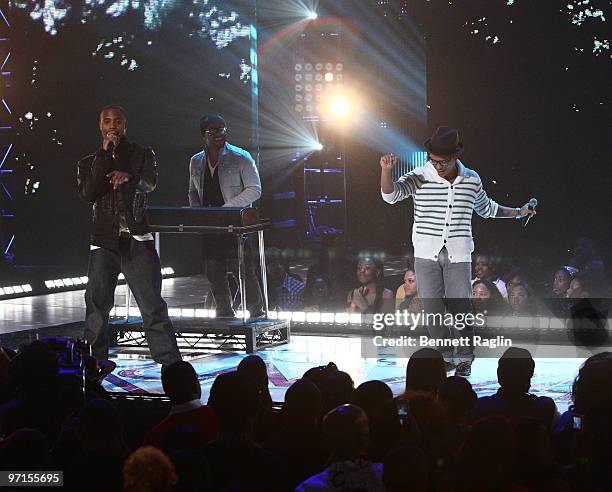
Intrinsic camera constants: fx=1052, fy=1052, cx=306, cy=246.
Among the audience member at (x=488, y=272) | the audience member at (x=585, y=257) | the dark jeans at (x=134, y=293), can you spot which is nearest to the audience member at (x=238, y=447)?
the dark jeans at (x=134, y=293)

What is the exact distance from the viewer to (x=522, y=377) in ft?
14.9

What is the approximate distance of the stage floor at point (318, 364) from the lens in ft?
21.8

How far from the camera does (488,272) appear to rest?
29.8 feet

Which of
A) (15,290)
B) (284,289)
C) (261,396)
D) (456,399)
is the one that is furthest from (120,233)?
(15,290)

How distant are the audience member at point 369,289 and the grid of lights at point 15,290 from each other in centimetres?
491

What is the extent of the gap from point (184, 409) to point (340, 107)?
639 centimetres

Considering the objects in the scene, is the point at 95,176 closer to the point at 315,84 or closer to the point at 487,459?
the point at 487,459

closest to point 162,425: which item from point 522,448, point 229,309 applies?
point 522,448

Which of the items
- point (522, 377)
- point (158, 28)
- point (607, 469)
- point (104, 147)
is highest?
point (158, 28)

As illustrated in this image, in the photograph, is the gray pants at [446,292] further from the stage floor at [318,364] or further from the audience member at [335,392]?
the audience member at [335,392]

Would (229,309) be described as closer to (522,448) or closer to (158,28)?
(522,448)

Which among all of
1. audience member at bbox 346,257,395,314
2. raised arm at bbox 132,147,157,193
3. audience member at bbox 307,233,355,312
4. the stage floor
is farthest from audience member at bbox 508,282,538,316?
raised arm at bbox 132,147,157,193

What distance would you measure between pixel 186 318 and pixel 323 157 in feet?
9.28

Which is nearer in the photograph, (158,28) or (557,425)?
(557,425)
